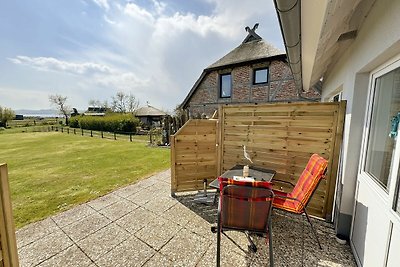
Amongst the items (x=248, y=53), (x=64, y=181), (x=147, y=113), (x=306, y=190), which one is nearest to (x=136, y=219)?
(x=306, y=190)

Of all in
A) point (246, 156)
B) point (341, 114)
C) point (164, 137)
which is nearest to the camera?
point (341, 114)

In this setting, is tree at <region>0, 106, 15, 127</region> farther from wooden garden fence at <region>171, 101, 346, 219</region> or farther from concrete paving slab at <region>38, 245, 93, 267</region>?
wooden garden fence at <region>171, 101, 346, 219</region>

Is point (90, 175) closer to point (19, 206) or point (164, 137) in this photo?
point (19, 206)

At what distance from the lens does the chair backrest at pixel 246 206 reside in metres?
2.04

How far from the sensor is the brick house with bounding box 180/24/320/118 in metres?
8.70

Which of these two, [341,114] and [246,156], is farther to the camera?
[246,156]

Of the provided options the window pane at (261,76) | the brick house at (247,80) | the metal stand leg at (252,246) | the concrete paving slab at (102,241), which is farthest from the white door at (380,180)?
the window pane at (261,76)

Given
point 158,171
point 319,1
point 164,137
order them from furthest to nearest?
point 164,137 → point 158,171 → point 319,1

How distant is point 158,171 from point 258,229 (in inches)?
182

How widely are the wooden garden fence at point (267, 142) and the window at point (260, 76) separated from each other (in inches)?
254

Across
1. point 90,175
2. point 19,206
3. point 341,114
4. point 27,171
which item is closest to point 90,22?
point 90,175

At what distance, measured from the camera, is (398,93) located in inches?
67.6

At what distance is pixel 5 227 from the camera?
130 centimetres

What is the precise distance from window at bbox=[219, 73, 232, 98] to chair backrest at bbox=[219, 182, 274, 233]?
930 cm
